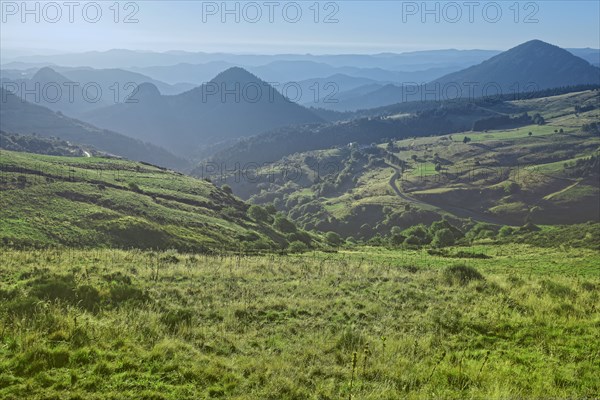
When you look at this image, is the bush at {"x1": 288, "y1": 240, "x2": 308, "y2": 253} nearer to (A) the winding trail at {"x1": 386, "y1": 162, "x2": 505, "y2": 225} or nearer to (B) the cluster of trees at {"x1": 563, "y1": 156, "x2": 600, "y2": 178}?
(A) the winding trail at {"x1": 386, "y1": 162, "x2": 505, "y2": 225}

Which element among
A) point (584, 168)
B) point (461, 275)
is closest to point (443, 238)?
point (461, 275)

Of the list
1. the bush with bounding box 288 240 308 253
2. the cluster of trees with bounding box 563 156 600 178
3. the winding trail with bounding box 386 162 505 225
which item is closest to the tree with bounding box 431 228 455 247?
the bush with bounding box 288 240 308 253

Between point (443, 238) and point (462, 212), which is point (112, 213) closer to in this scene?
point (443, 238)

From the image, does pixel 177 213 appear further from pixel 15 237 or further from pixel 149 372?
pixel 149 372

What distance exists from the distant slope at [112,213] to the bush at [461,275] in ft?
101

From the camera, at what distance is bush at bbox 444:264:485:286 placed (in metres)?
21.8

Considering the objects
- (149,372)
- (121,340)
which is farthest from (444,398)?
(121,340)

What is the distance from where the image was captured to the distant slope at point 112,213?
158 ft

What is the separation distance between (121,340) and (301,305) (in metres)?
7.25

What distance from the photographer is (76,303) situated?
47.8 feet

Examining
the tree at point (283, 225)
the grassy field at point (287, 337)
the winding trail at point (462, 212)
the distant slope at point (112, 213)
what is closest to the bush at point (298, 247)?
the distant slope at point (112, 213)

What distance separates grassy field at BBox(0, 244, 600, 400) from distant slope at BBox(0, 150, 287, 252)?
94.6ft

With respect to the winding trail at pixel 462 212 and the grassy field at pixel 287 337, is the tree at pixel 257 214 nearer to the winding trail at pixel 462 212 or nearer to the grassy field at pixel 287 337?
the grassy field at pixel 287 337

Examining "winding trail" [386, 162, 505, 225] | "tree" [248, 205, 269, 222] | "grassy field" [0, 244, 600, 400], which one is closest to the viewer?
"grassy field" [0, 244, 600, 400]
